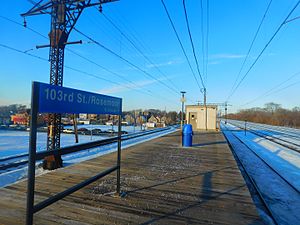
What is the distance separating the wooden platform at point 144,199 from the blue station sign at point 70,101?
162 cm

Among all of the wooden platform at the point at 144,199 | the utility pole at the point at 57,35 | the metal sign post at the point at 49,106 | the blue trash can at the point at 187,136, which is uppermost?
the utility pole at the point at 57,35

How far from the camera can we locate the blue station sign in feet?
7.47

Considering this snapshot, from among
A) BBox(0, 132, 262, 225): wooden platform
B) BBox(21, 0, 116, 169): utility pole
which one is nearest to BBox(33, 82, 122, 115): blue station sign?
BBox(0, 132, 262, 225): wooden platform

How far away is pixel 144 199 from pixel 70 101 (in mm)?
2392

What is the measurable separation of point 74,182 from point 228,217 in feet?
10.9

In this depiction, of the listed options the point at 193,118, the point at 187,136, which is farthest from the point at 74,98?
the point at 193,118

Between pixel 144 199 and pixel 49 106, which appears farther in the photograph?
pixel 144 199

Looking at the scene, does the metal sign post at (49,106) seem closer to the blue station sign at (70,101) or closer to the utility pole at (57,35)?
the blue station sign at (70,101)

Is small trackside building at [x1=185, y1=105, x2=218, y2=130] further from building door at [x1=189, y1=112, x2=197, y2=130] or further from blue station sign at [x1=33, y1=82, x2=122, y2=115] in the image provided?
blue station sign at [x1=33, y1=82, x2=122, y2=115]

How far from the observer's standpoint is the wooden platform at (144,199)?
3.38 meters

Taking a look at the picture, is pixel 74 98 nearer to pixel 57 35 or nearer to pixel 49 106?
pixel 49 106

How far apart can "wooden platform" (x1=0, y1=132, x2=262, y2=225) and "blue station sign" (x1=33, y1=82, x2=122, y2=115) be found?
5.30 feet

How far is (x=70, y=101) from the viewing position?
9.12ft

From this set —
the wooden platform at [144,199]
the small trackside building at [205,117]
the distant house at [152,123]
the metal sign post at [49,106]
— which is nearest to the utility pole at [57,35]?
the wooden platform at [144,199]
